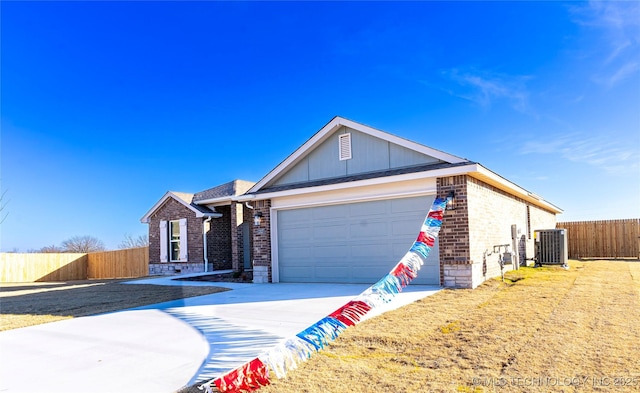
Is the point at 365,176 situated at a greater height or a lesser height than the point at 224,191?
A: lesser

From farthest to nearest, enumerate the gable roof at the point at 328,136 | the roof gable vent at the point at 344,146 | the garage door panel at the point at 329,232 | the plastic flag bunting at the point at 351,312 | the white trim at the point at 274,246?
the white trim at the point at 274,246 → the roof gable vent at the point at 344,146 → the garage door panel at the point at 329,232 → the gable roof at the point at 328,136 → the plastic flag bunting at the point at 351,312

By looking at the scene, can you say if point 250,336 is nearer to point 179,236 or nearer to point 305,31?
point 305,31

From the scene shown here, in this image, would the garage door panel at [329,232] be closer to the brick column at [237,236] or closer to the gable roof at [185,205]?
the brick column at [237,236]

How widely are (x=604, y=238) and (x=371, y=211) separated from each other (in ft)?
53.8

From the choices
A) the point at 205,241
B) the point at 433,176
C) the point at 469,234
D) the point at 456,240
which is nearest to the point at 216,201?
the point at 205,241

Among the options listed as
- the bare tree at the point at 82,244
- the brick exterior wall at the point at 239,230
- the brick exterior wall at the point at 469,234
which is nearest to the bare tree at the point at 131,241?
the bare tree at the point at 82,244

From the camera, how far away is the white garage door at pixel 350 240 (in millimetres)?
10250

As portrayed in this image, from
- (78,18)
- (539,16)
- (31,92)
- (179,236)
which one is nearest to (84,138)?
(31,92)

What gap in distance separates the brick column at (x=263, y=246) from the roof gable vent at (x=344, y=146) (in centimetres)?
272

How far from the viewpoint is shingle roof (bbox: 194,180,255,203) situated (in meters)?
18.0

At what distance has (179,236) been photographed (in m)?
19.3

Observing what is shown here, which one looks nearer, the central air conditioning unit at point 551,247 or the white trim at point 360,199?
the white trim at point 360,199

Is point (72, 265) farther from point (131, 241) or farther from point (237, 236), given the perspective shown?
point (131, 241)

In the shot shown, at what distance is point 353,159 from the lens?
38.2 ft
